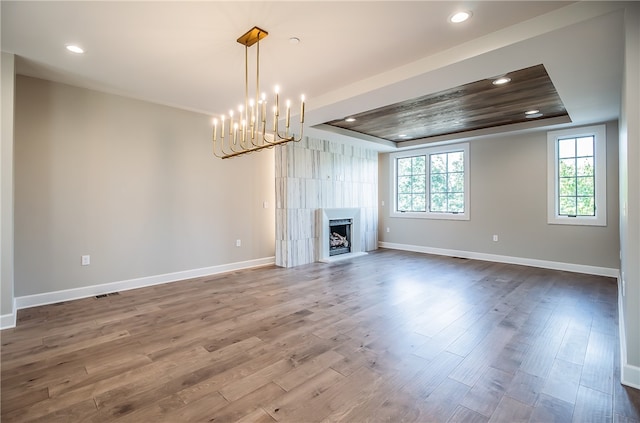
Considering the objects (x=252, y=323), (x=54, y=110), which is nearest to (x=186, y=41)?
(x=54, y=110)

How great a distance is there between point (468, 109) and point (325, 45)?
2.88 meters

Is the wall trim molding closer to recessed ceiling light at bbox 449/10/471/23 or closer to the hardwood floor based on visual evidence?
the hardwood floor

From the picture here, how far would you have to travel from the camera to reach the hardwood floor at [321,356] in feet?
5.75

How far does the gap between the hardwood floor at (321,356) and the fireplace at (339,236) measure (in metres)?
2.43

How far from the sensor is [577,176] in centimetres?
516

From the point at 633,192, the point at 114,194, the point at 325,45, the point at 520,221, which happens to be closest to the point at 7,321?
the point at 114,194

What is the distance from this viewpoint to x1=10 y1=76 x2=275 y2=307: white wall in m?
3.48

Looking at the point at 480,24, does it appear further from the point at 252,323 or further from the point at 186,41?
the point at 252,323

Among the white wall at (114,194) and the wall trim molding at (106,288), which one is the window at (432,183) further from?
the wall trim molding at (106,288)

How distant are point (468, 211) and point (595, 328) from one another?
3745 mm

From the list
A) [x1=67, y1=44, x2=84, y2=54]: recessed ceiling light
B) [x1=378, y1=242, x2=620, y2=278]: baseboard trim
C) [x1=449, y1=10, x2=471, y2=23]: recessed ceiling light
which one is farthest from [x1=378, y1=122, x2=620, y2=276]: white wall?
[x1=67, y1=44, x2=84, y2=54]: recessed ceiling light

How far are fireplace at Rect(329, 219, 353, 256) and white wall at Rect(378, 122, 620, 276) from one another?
6.38 feet

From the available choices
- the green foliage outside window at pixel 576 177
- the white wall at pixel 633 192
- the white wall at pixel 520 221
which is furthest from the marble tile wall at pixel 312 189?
the white wall at pixel 633 192

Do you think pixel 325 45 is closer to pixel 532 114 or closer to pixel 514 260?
pixel 532 114
